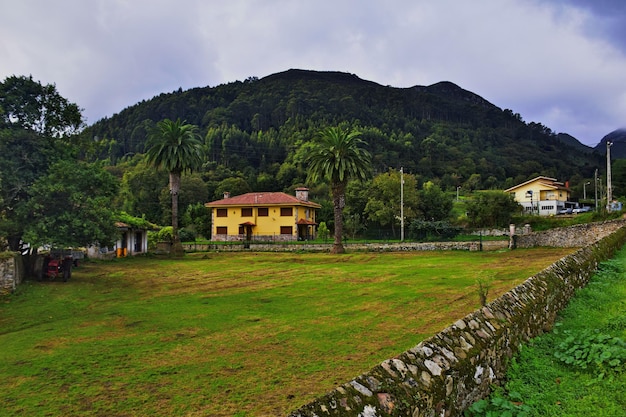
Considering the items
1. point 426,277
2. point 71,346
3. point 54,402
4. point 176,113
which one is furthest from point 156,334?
point 176,113

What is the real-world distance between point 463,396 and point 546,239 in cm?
4021

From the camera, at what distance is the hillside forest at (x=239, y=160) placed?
902 inches

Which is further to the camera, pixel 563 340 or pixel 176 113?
pixel 176 113

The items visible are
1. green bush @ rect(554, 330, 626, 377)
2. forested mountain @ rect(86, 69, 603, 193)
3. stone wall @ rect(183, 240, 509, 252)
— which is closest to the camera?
green bush @ rect(554, 330, 626, 377)

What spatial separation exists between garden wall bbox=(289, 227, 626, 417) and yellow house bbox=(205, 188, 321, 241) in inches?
1939

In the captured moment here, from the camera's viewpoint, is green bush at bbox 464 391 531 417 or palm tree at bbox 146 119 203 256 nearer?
green bush at bbox 464 391 531 417

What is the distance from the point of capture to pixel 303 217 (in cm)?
5847

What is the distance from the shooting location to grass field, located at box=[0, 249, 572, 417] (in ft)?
24.4

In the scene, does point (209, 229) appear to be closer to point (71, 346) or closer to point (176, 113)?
point (71, 346)

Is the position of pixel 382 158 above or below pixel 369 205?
above

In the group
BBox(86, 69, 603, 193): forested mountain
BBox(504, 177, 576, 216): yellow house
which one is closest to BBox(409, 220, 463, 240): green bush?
BBox(504, 177, 576, 216): yellow house

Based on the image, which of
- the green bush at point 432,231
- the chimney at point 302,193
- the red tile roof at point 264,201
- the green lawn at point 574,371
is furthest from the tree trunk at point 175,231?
the green lawn at point 574,371

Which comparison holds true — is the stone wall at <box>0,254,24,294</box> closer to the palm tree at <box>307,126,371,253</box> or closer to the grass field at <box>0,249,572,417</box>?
the grass field at <box>0,249,572,417</box>

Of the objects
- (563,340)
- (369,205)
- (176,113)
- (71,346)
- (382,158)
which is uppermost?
(176,113)
